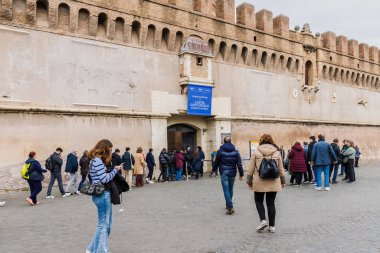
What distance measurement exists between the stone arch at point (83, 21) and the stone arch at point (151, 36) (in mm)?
3029

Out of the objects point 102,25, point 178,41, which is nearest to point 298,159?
point 178,41

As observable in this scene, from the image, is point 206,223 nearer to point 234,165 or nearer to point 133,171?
point 234,165

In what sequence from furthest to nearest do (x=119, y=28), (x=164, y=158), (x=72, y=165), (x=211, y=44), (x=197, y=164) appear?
(x=211, y=44)
(x=197, y=164)
(x=119, y=28)
(x=164, y=158)
(x=72, y=165)

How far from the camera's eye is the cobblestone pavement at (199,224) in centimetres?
553

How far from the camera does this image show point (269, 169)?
6.10m

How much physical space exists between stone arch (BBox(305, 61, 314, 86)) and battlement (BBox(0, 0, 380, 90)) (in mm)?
237

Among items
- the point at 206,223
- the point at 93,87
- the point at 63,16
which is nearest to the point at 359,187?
the point at 206,223

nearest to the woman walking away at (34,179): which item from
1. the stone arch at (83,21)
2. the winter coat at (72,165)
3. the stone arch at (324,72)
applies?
the winter coat at (72,165)

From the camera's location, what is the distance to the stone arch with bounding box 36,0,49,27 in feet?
46.8

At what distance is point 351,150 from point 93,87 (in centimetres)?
1132

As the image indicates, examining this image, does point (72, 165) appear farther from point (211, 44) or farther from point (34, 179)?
point (211, 44)

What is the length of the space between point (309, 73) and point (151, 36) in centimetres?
1344

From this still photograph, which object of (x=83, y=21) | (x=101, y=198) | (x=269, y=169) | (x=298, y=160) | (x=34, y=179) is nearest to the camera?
(x=101, y=198)

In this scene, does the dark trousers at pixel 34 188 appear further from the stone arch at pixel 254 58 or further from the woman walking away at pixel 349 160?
the stone arch at pixel 254 58
